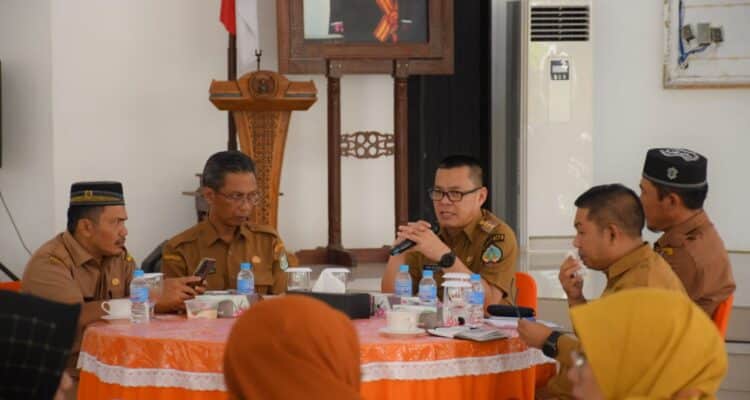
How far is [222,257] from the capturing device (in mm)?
3975

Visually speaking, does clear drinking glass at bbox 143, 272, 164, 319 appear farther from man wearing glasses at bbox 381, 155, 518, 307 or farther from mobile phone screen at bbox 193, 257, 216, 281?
man wearing glasses at bbox 381, 155, 518, 307

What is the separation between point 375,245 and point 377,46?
5.07 ft

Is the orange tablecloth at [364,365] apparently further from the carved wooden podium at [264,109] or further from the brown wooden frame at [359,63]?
the brown wooden frame at [359,63]

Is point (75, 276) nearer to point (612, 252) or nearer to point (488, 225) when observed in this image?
point (488, 225)

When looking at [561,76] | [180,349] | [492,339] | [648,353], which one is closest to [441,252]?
[492,339]

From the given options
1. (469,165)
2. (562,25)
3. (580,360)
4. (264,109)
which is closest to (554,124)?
(562,25)

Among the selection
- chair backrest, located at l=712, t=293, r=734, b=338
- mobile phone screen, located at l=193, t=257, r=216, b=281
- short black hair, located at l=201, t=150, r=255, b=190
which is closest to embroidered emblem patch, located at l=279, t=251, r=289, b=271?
short black hair, located at l=201, t=150, r=255, b=190

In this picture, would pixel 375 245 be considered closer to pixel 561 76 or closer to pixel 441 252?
pixel 561 76

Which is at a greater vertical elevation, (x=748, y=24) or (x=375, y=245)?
(x=748, y=24)

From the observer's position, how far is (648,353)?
6.15ft

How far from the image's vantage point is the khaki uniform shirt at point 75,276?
3.47 meters

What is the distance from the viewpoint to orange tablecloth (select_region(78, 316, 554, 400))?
2992mm

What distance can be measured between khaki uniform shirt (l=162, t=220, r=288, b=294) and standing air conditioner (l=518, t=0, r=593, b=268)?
309 cm

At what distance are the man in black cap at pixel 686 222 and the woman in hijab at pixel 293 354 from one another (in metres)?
2.35
